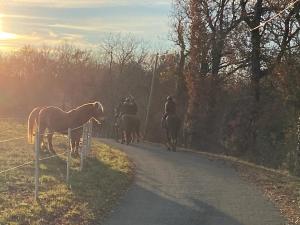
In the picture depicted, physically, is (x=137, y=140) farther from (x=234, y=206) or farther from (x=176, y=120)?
(x=234, y=206)

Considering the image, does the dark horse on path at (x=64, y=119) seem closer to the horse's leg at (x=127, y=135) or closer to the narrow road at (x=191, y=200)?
the narrow road at (x=191, y=200)

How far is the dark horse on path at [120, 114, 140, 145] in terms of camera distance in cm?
2850

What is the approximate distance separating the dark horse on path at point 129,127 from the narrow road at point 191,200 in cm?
925

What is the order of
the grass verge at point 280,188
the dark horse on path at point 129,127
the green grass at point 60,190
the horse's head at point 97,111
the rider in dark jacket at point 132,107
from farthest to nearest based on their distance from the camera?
the rider in dark jacket at point 132,107 < the dark horse on path at point 129,127 < the horse's head at point 97,111 < the grass verge at point 280,188 < the green grass at point 60,190

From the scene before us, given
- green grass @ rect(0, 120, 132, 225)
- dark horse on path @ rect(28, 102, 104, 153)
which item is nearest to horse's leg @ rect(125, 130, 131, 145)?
green grass @ rect(0, 120, 132, 225)

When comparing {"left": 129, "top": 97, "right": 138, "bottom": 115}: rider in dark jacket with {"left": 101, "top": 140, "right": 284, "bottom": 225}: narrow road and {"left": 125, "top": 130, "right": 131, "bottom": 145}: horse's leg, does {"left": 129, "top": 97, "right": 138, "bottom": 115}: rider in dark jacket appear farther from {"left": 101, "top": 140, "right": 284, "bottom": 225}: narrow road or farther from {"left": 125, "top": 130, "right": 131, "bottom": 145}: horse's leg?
{"left": 101, "top": 140, "right": 284, "bottom": 225}: narrow road

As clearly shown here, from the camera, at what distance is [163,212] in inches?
445

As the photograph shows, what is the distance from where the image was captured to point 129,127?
28656mm

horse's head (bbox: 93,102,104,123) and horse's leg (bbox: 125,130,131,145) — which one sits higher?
horse's head (bbox: 93,102,104,123)

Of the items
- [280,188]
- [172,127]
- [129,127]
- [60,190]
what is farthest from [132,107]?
[60,190]

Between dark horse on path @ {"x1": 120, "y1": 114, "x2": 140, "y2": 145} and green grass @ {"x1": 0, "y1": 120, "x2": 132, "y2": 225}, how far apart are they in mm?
8338

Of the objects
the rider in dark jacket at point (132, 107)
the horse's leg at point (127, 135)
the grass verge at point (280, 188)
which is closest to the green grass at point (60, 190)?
the grass verge at point (280, 188)

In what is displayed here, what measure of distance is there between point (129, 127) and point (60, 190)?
16.3 m

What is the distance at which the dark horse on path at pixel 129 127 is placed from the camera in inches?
1122
